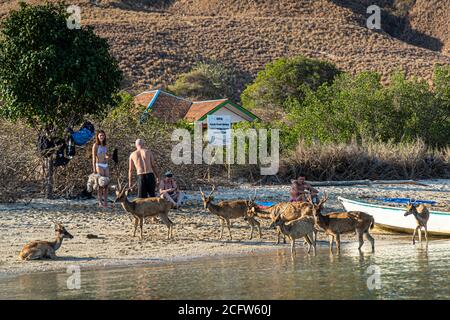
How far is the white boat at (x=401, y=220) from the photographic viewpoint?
1944 centimetres

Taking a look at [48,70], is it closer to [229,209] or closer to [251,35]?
[229,209]

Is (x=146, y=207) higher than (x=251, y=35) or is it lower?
lower

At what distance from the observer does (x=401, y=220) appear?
2003 cm

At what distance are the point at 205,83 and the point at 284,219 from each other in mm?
49936

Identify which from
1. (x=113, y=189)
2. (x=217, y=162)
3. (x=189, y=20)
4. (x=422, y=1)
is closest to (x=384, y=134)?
(x=217, y=162)

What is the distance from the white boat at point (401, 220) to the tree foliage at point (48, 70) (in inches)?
305

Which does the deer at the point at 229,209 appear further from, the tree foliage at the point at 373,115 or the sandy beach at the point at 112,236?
the tree foliage at the point at 373,115

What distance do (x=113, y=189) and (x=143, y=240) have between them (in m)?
5.84

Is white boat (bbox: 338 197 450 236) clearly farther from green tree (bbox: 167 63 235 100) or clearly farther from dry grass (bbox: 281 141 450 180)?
green tree (bbox: 167 63 235 100)

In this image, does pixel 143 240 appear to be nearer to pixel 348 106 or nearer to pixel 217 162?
pixel 217 162

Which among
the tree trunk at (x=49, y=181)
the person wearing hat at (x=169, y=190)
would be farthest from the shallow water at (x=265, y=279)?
the tree trunk at (x=49, y=181)

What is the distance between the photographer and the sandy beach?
629 inches

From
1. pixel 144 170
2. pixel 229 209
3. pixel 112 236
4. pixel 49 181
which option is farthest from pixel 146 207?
pixel 49 181

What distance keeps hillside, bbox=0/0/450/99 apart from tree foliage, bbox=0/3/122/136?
4234 cm
